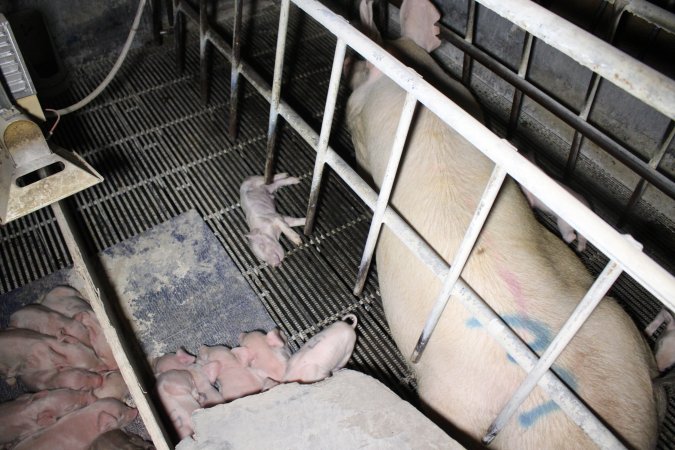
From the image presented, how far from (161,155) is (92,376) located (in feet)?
5.53

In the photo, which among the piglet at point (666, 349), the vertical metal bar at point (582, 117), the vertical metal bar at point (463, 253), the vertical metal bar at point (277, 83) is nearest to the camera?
the vertical metal bar at point (463, 253)

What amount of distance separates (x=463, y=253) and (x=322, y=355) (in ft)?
3.00

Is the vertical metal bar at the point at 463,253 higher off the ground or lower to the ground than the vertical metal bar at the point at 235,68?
lower

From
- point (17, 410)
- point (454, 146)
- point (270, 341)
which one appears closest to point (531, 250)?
point (454, 146)

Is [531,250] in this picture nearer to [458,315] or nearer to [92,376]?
[458,315]

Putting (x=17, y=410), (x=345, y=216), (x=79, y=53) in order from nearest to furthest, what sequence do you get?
(x=17, y=410) < (x=345, y=216) < (x=79, y=53)

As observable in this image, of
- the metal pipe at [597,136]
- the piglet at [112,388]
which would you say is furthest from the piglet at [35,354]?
the metal pipe at [597,136]

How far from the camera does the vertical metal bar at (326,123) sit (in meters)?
2.18

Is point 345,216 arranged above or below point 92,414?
above

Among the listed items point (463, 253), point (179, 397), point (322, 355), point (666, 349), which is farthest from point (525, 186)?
point (179, 397)

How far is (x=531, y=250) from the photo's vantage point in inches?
82.0

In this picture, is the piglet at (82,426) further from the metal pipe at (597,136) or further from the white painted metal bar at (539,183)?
the metal pipe at (597,136)

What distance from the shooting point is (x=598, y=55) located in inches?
57.9

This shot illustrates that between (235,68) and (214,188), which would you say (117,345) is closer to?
(214,188)
